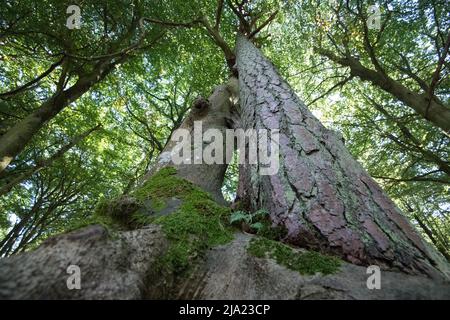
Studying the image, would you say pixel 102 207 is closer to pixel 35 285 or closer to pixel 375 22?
pixel 35 285

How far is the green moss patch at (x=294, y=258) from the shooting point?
1.05 metres

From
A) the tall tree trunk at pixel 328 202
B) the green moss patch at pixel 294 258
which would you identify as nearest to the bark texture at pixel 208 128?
the tall tree trunk at pixel 328 202

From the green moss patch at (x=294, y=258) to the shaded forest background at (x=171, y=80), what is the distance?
4.14 m

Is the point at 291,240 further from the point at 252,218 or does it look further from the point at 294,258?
the point at 252,218

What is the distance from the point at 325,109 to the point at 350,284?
10402mm

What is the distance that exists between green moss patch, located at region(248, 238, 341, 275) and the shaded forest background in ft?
13.6

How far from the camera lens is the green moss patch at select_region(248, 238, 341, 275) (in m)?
1.05

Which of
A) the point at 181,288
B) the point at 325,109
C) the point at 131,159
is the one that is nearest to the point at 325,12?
the point at 325,109

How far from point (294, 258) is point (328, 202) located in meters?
0.40

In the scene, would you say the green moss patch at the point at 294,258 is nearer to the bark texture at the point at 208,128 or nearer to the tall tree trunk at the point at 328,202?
the tall tree trunk at the point at 328,202

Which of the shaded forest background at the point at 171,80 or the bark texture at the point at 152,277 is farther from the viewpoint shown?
the shaded forest background at the point at 171,80

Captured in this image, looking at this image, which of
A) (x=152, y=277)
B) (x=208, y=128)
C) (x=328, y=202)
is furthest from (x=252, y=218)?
(x=208, y=128)

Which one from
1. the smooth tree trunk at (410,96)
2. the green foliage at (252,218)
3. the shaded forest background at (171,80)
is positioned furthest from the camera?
the shaded forest background at (171,80)

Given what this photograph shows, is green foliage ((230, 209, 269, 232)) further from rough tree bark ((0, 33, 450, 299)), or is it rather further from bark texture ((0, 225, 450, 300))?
bark texture ((0, 225, 450, 300))
